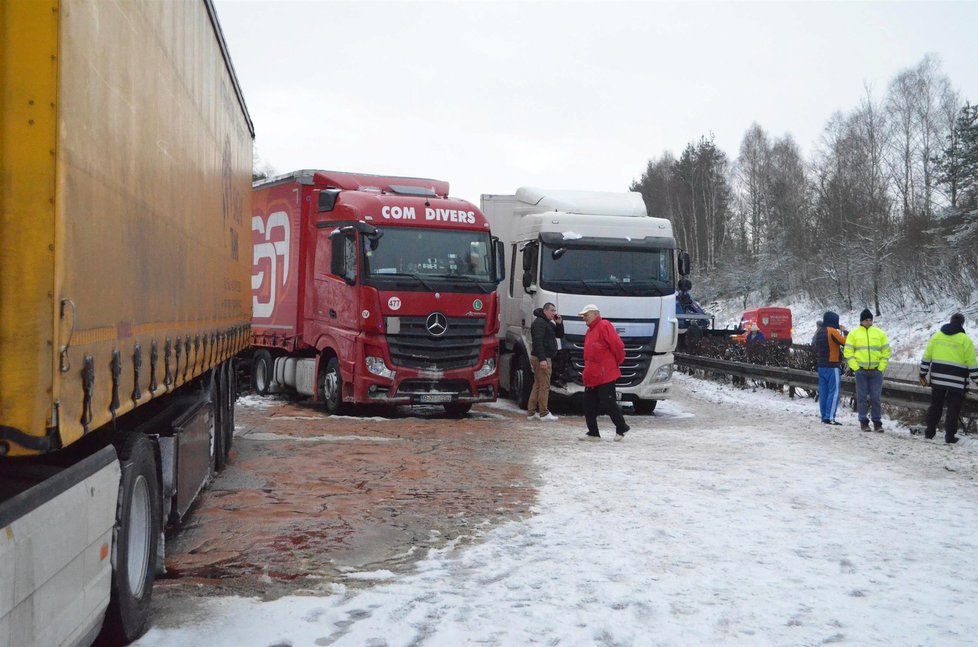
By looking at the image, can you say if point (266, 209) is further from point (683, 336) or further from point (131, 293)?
point (683, 336)

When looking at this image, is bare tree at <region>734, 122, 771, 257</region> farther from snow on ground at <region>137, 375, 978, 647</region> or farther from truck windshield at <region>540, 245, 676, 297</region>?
snow on ground at <region>137, 375, 978, 647</region>

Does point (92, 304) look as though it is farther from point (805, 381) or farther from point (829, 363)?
point (805, 381)

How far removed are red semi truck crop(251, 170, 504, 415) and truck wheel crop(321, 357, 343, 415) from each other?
2cm

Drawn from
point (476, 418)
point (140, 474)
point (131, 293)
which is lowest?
point (476, 418)

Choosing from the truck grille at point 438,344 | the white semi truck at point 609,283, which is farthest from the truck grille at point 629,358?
the truck grille at point 438,344

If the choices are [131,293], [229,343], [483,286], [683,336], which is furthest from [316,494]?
[683,336]

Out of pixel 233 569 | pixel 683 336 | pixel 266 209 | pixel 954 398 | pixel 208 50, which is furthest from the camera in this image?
pixel 683 336

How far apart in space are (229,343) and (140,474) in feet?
15.3

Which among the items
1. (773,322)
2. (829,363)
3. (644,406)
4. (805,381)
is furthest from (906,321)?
(829,363)

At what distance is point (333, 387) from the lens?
50.9 ft

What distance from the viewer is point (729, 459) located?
1127 centimetres

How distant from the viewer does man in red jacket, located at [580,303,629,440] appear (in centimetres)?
1326

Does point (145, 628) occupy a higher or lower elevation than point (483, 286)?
lower

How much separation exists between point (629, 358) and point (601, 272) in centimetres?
150
